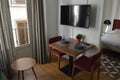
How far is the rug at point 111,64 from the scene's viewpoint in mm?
2521

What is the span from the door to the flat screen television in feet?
3.36

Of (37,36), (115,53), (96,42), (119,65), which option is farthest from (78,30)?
(115,53)

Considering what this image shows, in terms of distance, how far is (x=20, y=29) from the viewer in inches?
117

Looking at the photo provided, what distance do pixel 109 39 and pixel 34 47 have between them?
2.29 meters

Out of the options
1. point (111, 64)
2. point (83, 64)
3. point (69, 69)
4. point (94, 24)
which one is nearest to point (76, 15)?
point (94, 24)

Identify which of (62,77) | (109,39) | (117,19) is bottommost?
(62,77)

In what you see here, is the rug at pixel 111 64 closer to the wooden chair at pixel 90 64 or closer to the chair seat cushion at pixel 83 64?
the wooden chair at pixel 90 64

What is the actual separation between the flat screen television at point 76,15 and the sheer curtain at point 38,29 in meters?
0.58

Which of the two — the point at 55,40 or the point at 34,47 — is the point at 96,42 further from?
the point at 34,47

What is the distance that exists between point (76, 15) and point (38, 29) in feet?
3.36

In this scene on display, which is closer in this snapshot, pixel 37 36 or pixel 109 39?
pixel 37 36

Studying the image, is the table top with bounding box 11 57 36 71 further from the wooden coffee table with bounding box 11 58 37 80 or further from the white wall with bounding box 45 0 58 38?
the white wall with bounding box 45 0 58 38

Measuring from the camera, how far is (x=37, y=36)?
284cm

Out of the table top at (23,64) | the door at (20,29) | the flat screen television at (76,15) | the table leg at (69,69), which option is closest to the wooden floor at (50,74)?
the table leg at (69,69)
